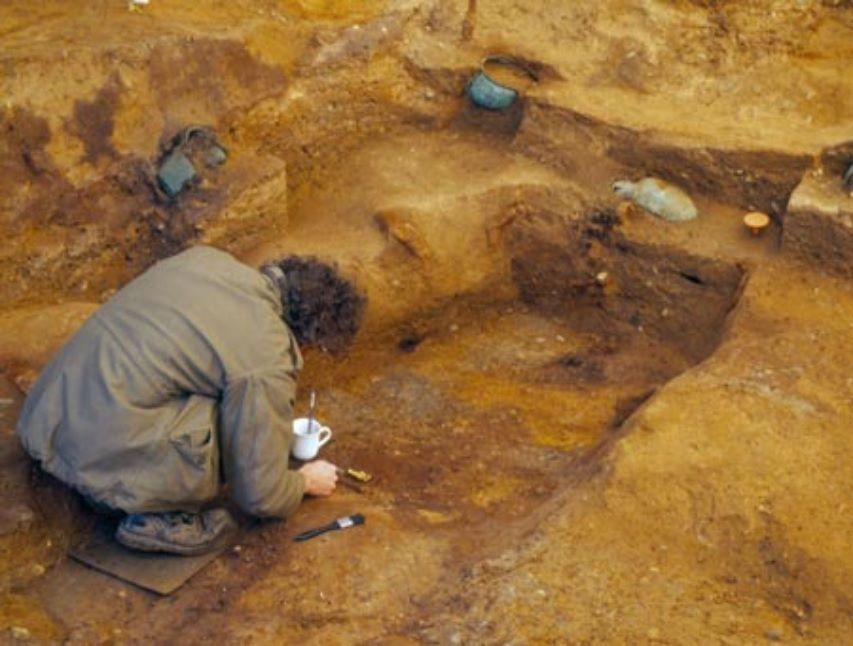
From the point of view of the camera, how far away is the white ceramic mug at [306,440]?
5.67 m

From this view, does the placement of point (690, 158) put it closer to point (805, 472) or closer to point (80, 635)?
point (805, 472)

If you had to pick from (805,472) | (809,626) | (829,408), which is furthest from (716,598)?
(829,408)

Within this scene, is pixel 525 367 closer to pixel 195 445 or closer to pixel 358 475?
pixel 358 475

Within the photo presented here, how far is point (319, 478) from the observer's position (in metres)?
5.34

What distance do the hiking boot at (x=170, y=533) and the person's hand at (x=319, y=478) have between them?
48cm

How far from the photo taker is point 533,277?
750 centimetres

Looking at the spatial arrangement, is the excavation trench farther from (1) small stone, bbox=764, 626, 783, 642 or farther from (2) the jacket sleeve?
(1) small stone, bbox=764, 626, 783, 642

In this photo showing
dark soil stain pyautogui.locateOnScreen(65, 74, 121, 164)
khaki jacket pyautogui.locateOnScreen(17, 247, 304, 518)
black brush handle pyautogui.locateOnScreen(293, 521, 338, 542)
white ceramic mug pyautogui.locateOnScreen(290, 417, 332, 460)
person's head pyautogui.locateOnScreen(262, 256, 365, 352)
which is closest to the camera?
khaki jacket pyautogui.locateOnScreen(17, 247, 304, 518)

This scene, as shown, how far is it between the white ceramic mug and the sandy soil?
331mm

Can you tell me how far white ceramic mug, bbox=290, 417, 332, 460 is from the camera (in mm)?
5668

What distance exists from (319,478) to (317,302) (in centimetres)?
92

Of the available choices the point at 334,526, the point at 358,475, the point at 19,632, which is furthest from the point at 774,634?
the point at 19,632

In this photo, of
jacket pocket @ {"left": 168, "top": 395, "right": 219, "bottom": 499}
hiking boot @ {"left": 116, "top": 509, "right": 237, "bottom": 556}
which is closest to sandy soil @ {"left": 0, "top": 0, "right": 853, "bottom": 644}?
hiking boot @ {"left": 116, "top": 509, "right": 237, "bottom": 556}

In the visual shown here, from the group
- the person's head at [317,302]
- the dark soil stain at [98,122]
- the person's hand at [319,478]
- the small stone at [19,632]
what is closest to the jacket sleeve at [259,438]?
the person's hand at [319,478]
